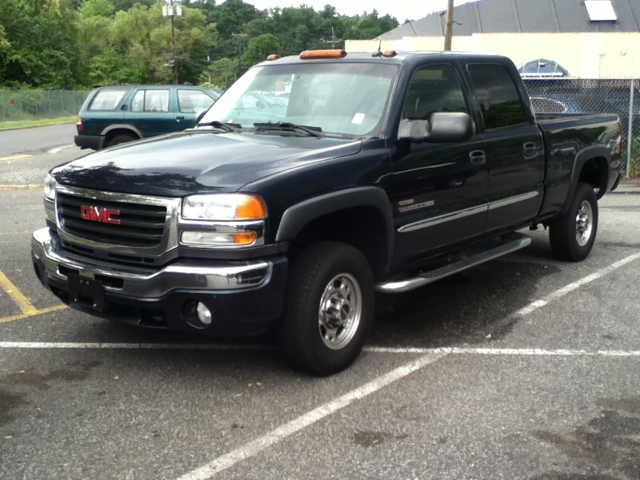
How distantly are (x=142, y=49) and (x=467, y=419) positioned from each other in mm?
104716

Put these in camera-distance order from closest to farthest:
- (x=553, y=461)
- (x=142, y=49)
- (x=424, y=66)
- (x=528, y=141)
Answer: (x=553, y=461)
(x=424, y=66)
(x=528, y=141)
(x=142, y=49)

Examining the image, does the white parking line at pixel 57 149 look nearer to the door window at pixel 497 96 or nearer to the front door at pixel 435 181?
the door window at pixel 497 96

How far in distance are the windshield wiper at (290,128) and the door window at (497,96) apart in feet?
5.01

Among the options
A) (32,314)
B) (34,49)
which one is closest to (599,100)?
(32,314)

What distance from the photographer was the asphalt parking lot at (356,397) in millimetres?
3752

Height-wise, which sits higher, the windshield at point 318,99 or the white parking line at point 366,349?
the windshield at point 318,99

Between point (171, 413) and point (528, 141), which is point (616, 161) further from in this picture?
point (171, 413)

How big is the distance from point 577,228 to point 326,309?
400 centimetres

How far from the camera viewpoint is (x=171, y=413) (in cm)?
429

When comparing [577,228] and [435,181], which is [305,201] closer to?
[435,181]

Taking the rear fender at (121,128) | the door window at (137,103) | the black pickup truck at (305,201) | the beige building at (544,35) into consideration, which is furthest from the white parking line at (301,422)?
the beige building at (544,35)

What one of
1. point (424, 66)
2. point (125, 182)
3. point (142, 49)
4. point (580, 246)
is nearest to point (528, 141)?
point (424, 66)

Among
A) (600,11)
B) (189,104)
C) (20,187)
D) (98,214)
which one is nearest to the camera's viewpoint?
(98,214)

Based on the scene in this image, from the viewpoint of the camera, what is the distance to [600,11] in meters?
52.0
